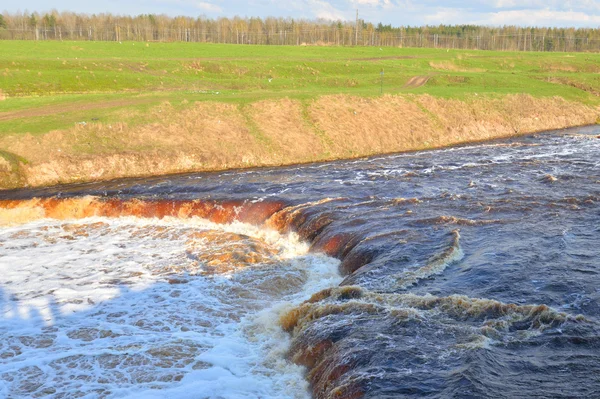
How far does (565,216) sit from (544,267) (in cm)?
542

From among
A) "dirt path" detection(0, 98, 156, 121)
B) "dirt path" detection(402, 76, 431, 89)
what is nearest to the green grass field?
"dirt path" detection(0, 98, 156, 121)

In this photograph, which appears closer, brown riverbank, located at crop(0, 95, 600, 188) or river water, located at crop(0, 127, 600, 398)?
river water, located at crop(0, 127, 600, 398)

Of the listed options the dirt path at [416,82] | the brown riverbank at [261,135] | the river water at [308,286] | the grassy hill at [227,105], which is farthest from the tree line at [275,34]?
the river water at [308,286]

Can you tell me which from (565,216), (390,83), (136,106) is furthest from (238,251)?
(390,83)

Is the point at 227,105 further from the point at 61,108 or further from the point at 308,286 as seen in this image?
the point at 308,286

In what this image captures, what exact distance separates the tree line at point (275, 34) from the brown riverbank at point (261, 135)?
73.4 m

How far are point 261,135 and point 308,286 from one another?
18816 mm

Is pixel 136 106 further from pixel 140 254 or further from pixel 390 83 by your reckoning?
pixel 390 83

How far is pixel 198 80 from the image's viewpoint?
49.0 meters

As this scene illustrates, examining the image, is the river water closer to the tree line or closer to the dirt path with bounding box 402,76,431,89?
the dirt path with bounding box 402,76,431,89

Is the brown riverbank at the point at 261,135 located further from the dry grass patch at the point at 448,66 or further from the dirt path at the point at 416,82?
the dry grass patch at the point at 448,66

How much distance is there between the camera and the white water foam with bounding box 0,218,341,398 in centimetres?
1236

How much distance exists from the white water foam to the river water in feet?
0.20

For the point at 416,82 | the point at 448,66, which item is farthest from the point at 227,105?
the point at 448,66
